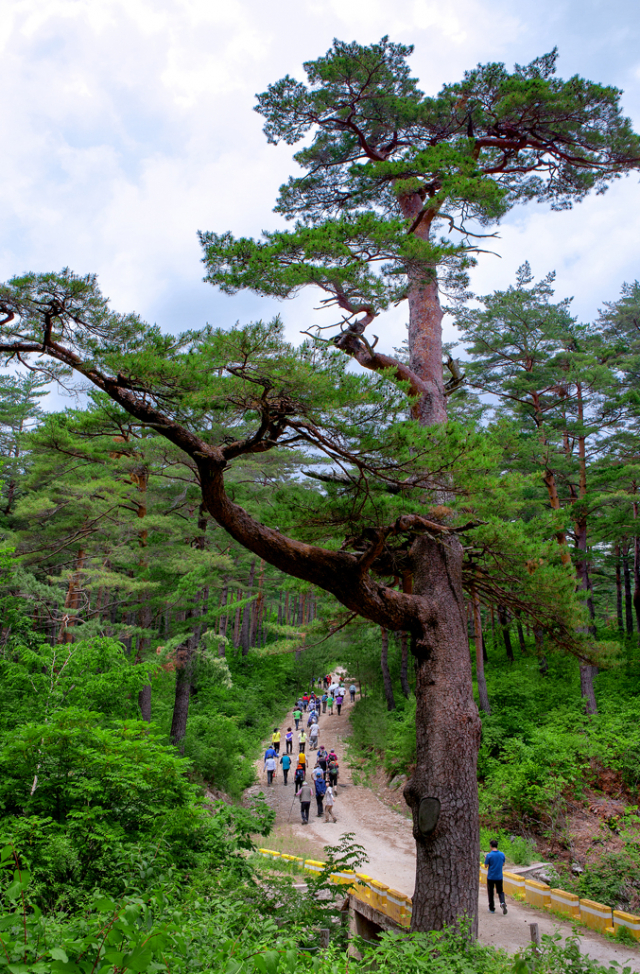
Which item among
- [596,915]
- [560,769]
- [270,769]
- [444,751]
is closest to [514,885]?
[596,915]

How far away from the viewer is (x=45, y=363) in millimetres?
5004

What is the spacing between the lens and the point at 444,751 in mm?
5656

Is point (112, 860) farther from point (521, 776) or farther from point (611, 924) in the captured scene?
point (521, 776)

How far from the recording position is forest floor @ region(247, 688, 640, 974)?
658 cm

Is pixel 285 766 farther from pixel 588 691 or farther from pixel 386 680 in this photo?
pixel 588 691

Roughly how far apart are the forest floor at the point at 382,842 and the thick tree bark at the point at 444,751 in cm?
109

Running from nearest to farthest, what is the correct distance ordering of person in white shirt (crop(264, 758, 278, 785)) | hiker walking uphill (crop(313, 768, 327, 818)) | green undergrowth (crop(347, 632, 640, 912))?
green undergrowth (crop(347, 632, 640, 912)) < hiker walking uphill (crop(313, 768, 327, 818)) < person in white shirt (crop(264, 758, 278, 785))

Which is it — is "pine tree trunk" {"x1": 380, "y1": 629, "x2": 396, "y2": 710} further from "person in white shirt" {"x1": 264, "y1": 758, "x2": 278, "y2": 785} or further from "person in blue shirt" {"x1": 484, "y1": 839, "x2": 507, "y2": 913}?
"person in blue shirt" {"x1": 484, "y1": 839, "x2": 507, "y2": 913}

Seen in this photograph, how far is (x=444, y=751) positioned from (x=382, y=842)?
23.5ft

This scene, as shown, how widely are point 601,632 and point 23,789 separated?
2472 cm

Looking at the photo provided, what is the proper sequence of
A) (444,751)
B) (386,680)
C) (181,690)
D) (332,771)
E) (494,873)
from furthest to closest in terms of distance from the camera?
(386,680)
(332,771)
(181,690)
(494,873)
(444,751)

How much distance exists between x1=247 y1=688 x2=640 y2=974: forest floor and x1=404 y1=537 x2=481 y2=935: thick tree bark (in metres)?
1.09

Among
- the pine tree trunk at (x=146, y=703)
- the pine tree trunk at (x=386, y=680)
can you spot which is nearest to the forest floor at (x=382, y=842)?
the pine tree trunk at (x=386, y=680)

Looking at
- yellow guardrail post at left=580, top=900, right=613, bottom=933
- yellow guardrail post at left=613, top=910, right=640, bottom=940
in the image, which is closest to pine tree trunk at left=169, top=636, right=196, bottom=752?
yellow guardrail post at left=580, top=900, right=613, bottom=933
